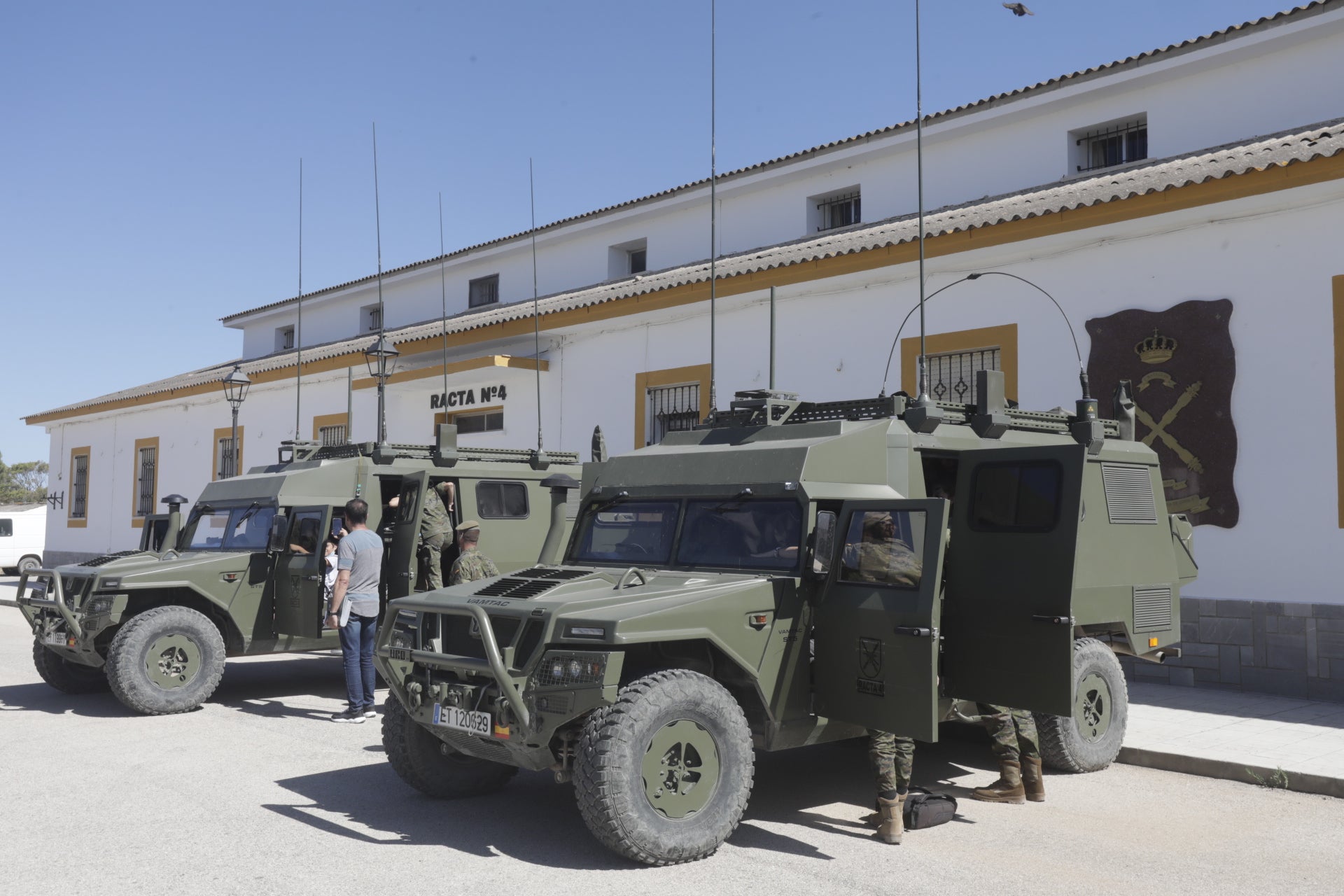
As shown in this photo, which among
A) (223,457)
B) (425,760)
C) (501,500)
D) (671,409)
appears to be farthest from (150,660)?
(223,457)

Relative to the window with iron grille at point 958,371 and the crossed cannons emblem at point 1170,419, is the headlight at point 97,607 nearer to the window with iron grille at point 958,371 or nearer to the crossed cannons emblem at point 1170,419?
the window with iron grille at point 958,371

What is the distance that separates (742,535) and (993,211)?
24.2 feet

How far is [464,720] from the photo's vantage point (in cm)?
526

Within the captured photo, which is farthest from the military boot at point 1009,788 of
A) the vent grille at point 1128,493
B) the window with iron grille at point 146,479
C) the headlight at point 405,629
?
the window with iron grille at point 146,479

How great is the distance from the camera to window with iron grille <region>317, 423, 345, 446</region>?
68.9 feet

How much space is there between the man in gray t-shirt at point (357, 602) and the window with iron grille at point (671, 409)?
257 inches

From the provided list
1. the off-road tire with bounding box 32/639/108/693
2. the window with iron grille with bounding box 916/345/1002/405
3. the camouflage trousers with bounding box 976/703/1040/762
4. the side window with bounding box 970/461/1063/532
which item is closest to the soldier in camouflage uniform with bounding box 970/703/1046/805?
the camouflage trousers with bounding box 976/703/1040/762

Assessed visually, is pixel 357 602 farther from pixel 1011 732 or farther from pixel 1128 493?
pixel 1128 493

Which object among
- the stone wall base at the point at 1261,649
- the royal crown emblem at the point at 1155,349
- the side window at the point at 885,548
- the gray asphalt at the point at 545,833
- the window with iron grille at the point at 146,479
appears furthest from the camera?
the window with iron grille at the point at 146,479

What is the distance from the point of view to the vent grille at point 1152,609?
22.4ft

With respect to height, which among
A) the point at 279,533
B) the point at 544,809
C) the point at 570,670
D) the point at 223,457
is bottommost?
the point at 544,809

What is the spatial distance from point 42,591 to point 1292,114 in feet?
45.6

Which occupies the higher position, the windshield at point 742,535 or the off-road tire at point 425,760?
the windshield at point 742,535

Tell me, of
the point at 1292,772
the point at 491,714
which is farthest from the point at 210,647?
the point at 1292,772
